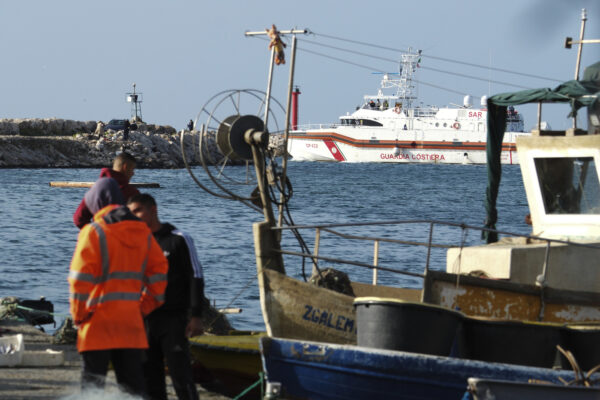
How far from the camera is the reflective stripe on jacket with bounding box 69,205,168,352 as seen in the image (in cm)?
552

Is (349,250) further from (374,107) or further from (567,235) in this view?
(374,107)

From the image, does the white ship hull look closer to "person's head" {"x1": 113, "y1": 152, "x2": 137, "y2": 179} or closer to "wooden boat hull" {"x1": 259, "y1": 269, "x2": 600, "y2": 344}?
"wooden boat hull" {"x1": 259, "y1": 269, "x2": 600, "y2": 344}

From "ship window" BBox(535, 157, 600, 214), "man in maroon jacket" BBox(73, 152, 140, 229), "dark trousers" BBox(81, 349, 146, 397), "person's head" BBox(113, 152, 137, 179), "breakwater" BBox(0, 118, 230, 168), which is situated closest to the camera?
"dark trousers" BBox(81, 349, 146, 397)

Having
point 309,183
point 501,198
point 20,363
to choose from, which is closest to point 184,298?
point 20,363

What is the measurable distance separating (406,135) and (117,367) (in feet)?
275

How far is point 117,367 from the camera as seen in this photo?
5.81 metres

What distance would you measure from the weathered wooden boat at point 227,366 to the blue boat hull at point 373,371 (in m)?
1.02

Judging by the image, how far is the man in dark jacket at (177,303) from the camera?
632cm

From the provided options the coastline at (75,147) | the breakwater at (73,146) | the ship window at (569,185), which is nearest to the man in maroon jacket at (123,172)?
the ship window at (569,185)

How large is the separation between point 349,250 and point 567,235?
16.2 meters

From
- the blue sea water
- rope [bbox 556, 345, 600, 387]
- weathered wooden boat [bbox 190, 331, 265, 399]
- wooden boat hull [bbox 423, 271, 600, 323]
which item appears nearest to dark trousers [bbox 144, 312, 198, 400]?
weathered wooden boat [bbox 190, 331, 265, 399]

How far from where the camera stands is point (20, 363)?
8750 mm

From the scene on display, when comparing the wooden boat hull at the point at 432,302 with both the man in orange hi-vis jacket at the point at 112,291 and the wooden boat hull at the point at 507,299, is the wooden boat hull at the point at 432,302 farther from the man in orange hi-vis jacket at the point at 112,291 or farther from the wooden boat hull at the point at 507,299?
the man in orange hi-vis jacket at the point at 112,291

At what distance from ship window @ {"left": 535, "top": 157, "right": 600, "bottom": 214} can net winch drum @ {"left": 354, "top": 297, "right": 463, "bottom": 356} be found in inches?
122
